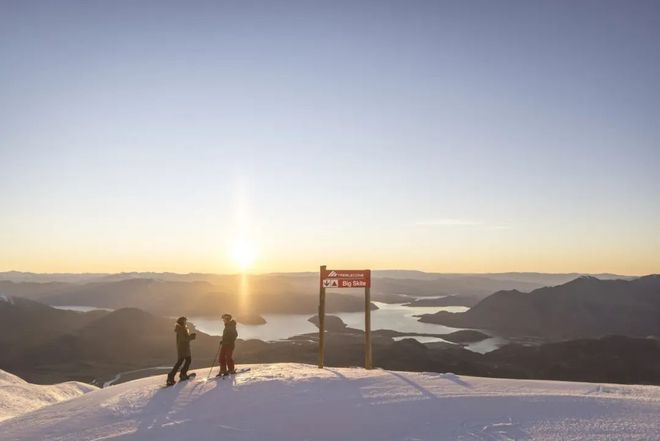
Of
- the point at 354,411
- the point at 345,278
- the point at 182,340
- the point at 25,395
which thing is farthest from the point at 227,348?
the point at 25,395

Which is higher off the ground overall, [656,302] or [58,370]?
A: [656,302]

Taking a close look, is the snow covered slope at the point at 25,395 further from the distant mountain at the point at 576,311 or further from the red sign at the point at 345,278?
the distant mountain at the point at 576,311

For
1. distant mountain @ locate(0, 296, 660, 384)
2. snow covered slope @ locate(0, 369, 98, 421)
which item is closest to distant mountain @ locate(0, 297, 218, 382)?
distant mountain @ locate(0, 296, 660, 384)

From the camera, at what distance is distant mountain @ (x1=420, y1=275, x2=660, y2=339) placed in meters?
130

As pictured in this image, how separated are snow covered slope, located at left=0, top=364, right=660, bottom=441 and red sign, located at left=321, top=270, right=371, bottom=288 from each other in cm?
301

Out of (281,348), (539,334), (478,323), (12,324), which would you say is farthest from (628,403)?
(478,323)

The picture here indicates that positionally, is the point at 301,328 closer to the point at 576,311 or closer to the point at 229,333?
the point at 576,311

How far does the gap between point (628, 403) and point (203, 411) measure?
8.74m

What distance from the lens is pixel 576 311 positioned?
13938 cm

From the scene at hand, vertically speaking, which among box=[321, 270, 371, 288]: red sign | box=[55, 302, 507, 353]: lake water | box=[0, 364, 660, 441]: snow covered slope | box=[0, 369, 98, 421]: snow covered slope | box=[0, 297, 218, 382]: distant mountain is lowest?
box=[55, 302, 507, 353]: lake water

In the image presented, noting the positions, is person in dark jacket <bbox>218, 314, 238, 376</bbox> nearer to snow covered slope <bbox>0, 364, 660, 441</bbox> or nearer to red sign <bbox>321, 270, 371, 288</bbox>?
snow covered slope <bbox>0, 364, 660, 441</bbox>

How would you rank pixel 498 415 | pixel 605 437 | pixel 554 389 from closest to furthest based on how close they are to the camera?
pixel 605 437 < pixel 498 415 < pixel 554 389

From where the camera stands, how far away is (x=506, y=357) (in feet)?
261

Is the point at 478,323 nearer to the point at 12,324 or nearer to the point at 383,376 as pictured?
the point at 12,324
